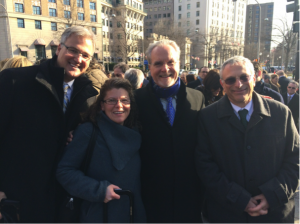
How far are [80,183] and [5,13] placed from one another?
40.8 metres

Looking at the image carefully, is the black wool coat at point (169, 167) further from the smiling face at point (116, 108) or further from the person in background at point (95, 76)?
the person in background at point (95, 76)

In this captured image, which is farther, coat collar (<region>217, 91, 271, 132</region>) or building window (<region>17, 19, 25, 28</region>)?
building window (<region>17, 19, 25, 28</region>)

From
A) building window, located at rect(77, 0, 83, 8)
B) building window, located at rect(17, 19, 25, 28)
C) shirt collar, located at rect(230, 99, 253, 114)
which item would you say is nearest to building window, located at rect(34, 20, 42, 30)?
building window, located at rect(17, 19, 25, 28)

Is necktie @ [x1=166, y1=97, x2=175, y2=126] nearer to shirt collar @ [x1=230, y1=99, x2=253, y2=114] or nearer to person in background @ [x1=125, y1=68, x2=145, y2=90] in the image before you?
shirt collar @ [x1=230, y1=99, x2=253, y2=114]

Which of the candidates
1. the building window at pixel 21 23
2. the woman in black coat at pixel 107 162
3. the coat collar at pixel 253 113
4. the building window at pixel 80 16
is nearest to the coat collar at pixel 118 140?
the woman in black coat at pixel 107 162

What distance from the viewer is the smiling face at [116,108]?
2.14 metres

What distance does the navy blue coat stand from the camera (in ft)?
6.18

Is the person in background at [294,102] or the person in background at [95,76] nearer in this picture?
the person in background at [95,76]

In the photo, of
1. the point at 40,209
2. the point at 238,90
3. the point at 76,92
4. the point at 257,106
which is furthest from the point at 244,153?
the point at 40,209

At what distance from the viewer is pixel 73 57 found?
89.4 inches

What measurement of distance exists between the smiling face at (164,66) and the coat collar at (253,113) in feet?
2.01

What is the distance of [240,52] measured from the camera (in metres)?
65.4

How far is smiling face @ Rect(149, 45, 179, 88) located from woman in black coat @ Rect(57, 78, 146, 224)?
0.41 m

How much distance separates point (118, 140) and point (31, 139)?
806mm
